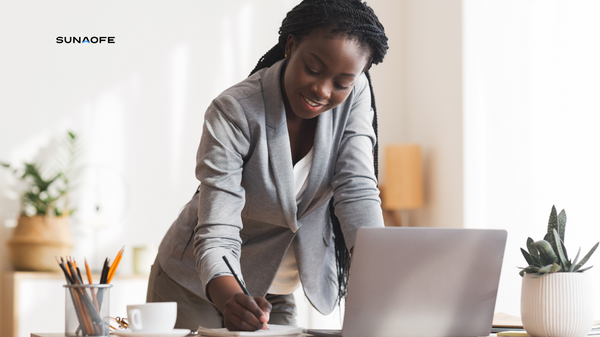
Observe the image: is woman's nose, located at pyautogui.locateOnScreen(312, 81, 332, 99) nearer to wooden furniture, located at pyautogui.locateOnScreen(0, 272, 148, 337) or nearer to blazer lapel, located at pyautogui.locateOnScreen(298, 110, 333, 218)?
blazer lapel, located at pyautogui.locateOnScreen(298, 110, 333, 218)

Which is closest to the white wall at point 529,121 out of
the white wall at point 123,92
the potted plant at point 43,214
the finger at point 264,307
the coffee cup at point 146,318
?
the white wall at point 123,92

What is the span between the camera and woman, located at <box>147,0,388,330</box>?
47.3 inches

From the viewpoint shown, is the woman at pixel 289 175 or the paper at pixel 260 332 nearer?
the paper at pixel 260 332

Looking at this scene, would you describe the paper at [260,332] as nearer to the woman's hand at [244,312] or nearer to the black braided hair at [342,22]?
the woman's hand at [244,312]

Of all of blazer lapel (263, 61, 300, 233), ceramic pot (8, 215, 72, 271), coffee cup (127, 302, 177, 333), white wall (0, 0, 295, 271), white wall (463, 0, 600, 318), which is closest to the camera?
coffee cup (127, 302, 177, 333)

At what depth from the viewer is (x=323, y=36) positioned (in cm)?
120

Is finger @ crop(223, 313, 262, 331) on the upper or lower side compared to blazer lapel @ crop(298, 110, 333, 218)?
lower

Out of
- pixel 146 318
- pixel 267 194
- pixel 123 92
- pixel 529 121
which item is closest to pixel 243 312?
pixel 146 318

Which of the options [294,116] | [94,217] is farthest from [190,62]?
[294,116]

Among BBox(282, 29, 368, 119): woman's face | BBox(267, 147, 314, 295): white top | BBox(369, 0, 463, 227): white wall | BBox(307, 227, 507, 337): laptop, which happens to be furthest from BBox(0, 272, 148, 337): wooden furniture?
BBox(307, 227, 507, 337): laptop

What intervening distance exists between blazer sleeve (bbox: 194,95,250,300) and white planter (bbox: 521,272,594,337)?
1.68ft

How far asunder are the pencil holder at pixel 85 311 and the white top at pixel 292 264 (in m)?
0.52

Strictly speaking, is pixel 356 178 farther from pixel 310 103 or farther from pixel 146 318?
pixel 146 318

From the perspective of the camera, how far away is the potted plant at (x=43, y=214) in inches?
120
